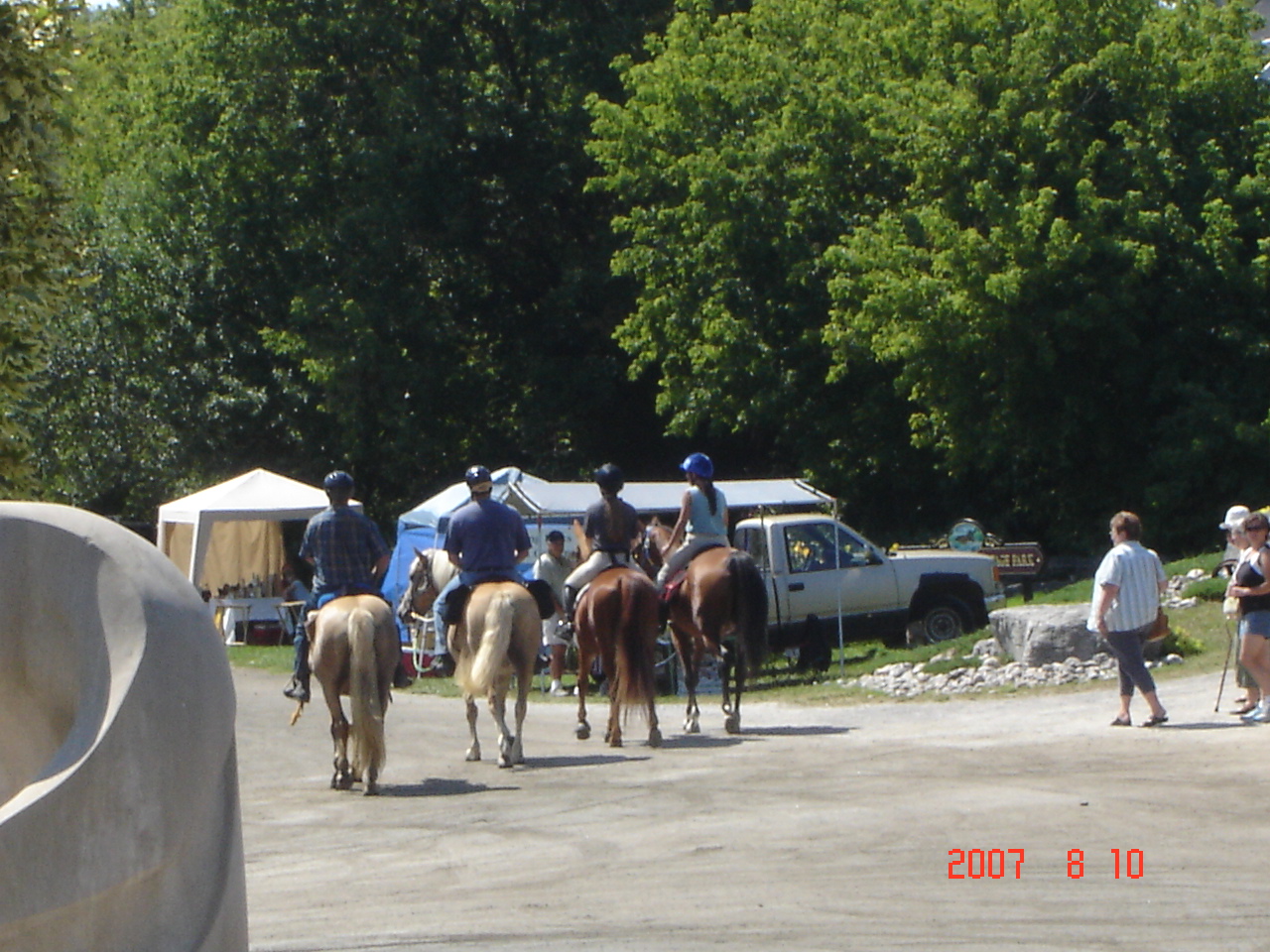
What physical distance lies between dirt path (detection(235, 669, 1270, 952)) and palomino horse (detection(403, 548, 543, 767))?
0.49m

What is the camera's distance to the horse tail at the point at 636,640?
45.3 feet

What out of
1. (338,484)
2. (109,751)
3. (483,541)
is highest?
(338,484)

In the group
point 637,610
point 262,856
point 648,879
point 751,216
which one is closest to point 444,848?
point 262,856

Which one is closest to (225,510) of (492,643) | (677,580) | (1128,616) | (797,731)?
(677,580)

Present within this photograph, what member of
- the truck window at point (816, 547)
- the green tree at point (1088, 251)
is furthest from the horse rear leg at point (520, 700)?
the green tree at point (1088, 251)

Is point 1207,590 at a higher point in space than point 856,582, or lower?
lower

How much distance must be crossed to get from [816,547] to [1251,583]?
31.6 ft

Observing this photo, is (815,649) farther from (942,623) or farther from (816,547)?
(942,623)

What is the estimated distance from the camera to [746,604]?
14969 mm

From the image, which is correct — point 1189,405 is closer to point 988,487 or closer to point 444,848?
point 988,487

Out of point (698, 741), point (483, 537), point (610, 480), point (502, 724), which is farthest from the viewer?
point (698, 741)

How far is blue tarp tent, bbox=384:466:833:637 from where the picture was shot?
2323 centimetres

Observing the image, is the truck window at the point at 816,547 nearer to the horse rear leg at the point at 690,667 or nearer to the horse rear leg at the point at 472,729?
the horse rear leg at the point at 690,667
